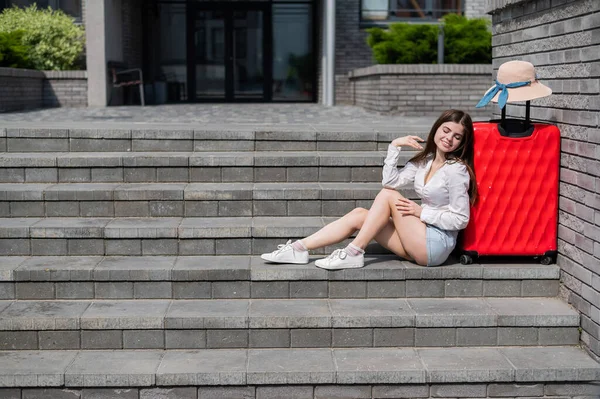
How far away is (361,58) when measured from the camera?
62.1 ft

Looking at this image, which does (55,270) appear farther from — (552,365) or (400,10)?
(400,10)

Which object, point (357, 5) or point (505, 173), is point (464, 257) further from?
point (357, 5)

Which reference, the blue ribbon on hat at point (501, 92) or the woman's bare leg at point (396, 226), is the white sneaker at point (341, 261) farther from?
the blue ribbon on hat at point (501, 92)

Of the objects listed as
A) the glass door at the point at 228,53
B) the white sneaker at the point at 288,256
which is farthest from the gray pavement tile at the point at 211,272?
the glass door at the point at 228,53

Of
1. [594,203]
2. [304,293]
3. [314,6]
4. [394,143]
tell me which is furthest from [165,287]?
[314,6]

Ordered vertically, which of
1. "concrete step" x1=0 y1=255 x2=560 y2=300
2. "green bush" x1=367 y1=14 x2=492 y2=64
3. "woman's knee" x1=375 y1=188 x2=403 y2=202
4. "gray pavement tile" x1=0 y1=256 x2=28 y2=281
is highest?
"green bush" x1=367 y1=14 x2=492 y2=64

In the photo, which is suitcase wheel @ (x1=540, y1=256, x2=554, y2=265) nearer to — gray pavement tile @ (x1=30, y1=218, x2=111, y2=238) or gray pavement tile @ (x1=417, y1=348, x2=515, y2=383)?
gray pavement tile @ (x1=417, y1=348, x2=515, y2=383)

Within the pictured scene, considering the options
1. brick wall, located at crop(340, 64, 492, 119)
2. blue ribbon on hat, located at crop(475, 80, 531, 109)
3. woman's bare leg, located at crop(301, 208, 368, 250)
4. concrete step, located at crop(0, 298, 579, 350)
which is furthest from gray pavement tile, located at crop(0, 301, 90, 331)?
brick wall, located at crop(340, 64, 492, 119)

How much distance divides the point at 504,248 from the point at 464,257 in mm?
272

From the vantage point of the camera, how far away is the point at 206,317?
17.2 feet

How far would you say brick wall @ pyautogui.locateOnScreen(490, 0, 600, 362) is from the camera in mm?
5074

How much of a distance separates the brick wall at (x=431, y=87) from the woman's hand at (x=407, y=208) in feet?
26.7

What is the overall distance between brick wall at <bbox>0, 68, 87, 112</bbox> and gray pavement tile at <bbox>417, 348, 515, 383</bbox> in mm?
11576

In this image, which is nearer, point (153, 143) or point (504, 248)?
point (504, 248)
